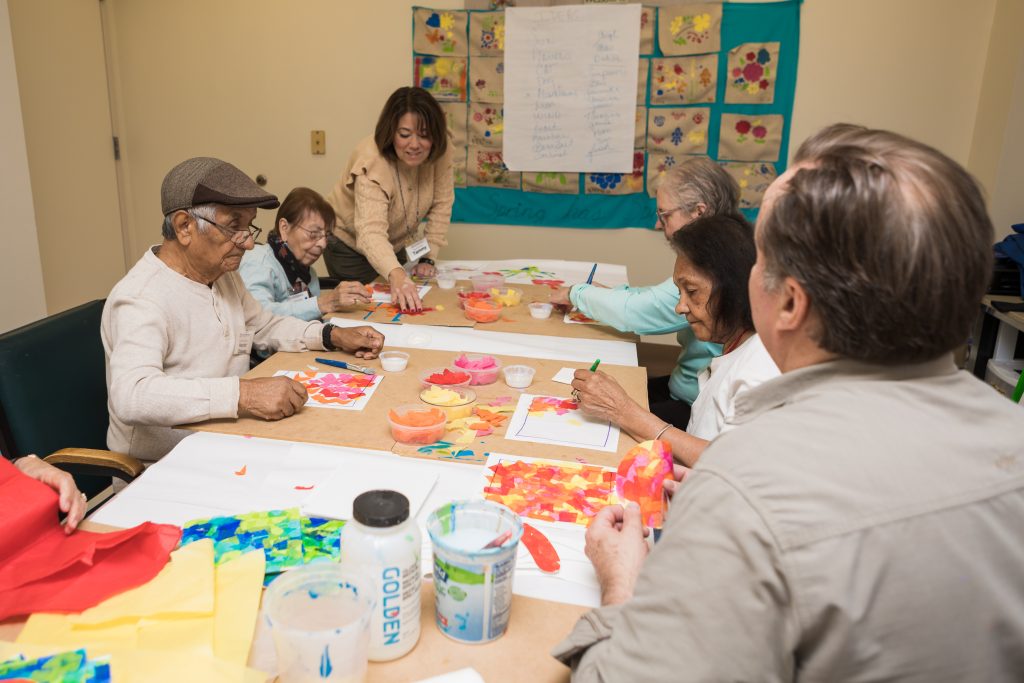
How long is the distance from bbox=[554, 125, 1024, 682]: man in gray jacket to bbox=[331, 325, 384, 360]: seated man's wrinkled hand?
1.54 meters

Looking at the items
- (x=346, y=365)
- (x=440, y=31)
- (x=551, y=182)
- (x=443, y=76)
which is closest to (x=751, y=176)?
(x=551, y=182)

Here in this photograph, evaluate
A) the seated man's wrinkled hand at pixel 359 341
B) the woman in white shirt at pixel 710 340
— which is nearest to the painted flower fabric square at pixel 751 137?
the woman in white shirt at pixel 710 340

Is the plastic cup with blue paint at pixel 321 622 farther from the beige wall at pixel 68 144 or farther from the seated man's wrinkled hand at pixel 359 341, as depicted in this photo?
the beige wall at pixel 68 144

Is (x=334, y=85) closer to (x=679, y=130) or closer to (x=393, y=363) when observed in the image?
(x=679, y=130)

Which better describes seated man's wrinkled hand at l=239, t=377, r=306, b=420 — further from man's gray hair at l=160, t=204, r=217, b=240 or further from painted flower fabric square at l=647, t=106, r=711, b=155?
painted flower fabric square at l=647, t=106, r=711, b=155

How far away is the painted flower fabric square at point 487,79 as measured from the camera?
434cm

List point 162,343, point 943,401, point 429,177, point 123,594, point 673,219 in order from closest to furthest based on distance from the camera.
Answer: point 943,401 → point 123,594 → point 162,343 → point 673,219 → point 429,177

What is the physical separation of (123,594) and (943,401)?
113 centimetres

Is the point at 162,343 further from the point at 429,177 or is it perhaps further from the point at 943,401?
the point at 429,177

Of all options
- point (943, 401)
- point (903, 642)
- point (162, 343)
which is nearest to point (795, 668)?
point (903, 642)

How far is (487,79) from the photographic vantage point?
438 cm

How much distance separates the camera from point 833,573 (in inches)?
26.5

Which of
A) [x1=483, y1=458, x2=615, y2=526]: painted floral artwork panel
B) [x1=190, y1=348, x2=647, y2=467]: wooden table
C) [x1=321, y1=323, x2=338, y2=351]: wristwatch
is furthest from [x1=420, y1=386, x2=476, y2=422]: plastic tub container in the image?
[x1=321, y1=323, x2=338, y2=351]: wristwatch

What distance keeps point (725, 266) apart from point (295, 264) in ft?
5.69
